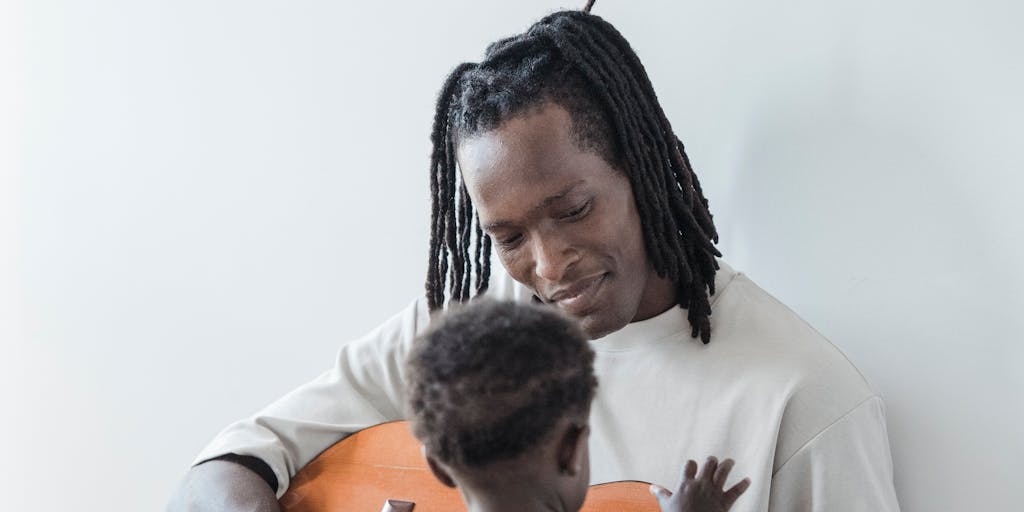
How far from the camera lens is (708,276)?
4.09ft

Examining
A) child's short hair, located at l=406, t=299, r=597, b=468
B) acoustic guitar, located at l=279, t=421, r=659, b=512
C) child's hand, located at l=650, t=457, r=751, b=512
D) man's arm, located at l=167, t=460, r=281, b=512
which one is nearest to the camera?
child's short hair, located at l=406, t=299, r=597, b=468

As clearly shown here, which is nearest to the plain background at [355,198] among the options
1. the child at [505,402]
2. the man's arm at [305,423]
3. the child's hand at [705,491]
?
the man's arm at [305,423]

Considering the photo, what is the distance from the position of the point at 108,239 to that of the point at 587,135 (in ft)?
3.98

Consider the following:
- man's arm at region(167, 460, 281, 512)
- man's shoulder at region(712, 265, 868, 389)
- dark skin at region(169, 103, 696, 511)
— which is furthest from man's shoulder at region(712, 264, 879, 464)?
man's arm at region(167, 460, 281, 512)

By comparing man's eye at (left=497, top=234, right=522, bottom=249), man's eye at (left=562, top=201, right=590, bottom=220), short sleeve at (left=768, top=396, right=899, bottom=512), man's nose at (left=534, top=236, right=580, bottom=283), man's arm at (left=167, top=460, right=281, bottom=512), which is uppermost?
man's eye at (left=562, top=201, right=590, bottom=220)

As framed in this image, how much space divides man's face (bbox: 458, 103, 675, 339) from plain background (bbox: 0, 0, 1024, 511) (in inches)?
10.3

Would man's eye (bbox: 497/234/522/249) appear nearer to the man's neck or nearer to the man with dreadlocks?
the man with dreadlocks

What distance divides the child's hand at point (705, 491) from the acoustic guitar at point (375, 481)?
0.13 m

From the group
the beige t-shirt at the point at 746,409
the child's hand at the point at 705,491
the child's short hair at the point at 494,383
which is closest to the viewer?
the child's short hair at the point at 494,383

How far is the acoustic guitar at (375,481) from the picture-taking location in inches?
49.4

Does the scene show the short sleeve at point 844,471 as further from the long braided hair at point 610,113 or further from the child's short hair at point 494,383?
the child's short hair at point 494,383

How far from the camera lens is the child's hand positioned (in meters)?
1.01

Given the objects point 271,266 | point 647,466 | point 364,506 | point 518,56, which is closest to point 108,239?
point 271,266

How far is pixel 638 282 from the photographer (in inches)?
47.2
